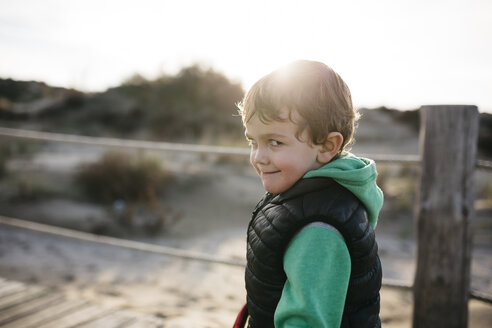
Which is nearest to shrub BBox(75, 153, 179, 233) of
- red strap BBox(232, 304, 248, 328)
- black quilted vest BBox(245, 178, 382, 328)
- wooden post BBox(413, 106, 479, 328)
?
wooden post BBox(413, 106, 479, 328)

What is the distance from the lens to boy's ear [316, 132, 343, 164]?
107 centimetres

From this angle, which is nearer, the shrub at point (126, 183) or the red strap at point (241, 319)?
the red strap at point (241, 319)

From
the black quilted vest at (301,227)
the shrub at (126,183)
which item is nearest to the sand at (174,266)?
the shrub at (126,183)

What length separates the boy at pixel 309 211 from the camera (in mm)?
910

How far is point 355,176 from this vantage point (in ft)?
3.36

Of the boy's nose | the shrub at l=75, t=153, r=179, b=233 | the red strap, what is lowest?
the shrub at l=75, t=153, r=179, b=233

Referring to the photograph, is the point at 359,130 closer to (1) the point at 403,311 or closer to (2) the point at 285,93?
(1) the point at 403,311

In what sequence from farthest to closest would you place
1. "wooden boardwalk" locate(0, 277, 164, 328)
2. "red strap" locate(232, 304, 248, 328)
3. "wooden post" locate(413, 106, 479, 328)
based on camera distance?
1. "wooden post" locate(413, 106, 479, 328)
2. "wooden boardwalk" locate(0, 277, 164, 328)
3. "red strap" locate(232, 304, 248, 328)

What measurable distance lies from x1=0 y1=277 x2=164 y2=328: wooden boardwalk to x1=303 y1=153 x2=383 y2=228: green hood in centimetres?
139

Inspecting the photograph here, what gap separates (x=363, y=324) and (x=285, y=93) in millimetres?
673

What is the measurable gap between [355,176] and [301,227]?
0.71 ft

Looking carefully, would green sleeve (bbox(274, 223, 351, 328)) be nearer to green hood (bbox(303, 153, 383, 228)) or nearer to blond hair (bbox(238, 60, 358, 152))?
green hood (bbox(303, 153, 383, 228))

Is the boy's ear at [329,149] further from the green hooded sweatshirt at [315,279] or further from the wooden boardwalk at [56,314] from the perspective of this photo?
the wooden boardwalk at [56,314]

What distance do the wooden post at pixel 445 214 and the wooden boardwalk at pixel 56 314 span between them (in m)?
1.57
